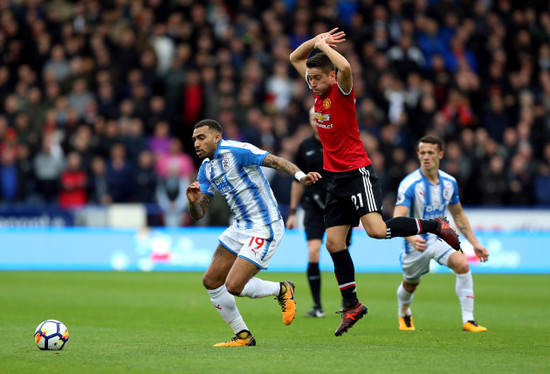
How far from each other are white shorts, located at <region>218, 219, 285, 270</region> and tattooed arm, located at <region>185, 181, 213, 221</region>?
0.33 metres

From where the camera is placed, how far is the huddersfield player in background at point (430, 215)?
32.4ft

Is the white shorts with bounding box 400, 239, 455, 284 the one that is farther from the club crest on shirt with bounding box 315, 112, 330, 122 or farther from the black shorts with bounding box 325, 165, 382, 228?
the club crest on shirt with bounding box 315, 112, 330, 122

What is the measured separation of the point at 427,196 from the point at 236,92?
40.1ft

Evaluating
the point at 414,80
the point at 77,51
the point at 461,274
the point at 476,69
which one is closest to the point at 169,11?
the point at 77,51

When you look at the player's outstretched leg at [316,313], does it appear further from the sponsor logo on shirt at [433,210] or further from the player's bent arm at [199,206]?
the player's bent arm at [199,206]

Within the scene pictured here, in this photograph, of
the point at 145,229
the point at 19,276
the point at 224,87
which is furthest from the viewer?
the point at 224,87

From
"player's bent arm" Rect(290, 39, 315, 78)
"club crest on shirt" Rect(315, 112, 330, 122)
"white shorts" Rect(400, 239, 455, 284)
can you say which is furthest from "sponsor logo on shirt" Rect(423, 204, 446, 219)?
"player's bent arm" Rect(290, 39, 315, 78)

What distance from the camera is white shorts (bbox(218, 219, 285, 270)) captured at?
27.1 ft

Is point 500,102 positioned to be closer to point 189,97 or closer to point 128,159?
point 189,97

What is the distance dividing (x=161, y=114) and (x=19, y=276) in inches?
213

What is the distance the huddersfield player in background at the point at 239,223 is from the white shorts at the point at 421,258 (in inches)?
79.8

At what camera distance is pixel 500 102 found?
877 inches

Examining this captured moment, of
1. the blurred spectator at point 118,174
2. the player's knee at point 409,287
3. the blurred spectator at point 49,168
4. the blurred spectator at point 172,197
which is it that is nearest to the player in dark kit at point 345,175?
the player's knee at point 409,287

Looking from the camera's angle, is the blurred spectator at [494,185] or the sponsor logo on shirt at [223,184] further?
the blurred spectator at [494,185]
